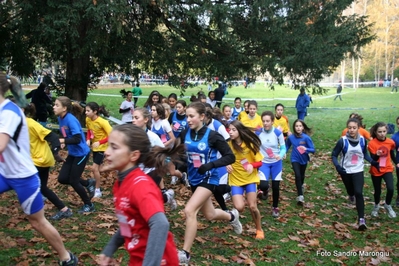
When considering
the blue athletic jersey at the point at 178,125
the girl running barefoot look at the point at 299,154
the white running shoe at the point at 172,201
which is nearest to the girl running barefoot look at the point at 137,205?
the white running shoe at the point at 172,201

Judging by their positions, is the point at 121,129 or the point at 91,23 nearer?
the point at 121,129

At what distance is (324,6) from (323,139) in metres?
5.65

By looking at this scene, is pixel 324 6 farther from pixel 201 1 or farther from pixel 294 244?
pixel 294 244

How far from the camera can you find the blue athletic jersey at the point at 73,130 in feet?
22.0

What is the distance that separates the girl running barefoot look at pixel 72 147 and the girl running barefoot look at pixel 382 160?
5.16 meters

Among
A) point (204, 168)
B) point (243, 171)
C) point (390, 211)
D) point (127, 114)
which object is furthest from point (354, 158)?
point (127, 114)

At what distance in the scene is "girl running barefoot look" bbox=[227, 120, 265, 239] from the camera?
21.2 ft

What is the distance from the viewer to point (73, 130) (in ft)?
22.0

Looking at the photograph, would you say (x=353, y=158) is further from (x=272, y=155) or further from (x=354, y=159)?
(x=272, y=155)

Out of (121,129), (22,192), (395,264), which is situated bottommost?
(395,264)

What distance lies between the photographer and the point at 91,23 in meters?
10.8

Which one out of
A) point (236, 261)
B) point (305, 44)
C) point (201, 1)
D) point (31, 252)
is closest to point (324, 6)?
point (305, 44)

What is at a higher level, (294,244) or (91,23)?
(91,23)

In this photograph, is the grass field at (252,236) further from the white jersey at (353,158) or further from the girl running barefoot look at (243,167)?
the white jersey at (353,158)
